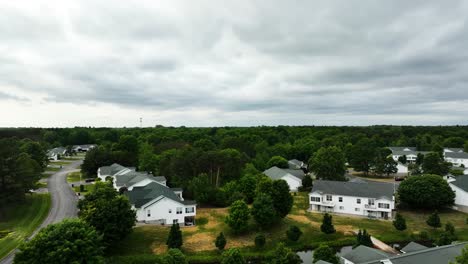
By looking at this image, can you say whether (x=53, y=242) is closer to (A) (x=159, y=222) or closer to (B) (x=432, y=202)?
(A) (x=159, y=222)

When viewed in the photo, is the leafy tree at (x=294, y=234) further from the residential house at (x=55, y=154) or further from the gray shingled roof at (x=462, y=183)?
the residential house at (x=55, y=154)

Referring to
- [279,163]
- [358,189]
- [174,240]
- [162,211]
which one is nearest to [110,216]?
[174,240]

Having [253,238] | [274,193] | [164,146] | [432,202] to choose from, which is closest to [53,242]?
[253,238]

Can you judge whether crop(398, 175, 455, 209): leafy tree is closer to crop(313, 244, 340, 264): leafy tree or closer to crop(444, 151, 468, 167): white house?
crop(313, 244, 340, 264): leafy tree

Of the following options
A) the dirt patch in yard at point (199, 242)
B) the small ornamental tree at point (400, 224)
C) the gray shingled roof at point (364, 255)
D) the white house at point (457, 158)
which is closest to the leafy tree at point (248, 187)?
the dirt patch in yard at point (199, 242)

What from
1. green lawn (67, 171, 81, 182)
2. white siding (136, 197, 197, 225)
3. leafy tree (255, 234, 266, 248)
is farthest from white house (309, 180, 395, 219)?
green lawn (67, 171, 81, 182)

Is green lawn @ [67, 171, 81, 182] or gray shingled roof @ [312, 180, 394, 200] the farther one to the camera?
green lawn @ [67, 171, 81, 182]

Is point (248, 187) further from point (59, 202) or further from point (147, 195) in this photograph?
point (59, 202)
